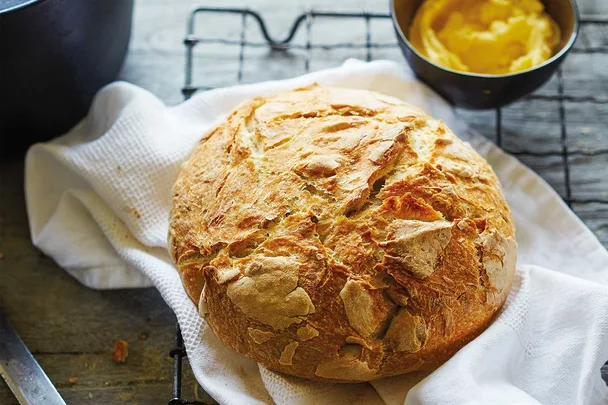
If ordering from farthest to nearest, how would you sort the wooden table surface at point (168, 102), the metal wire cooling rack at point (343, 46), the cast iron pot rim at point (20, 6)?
the metal wire cooling rack at point (343, 46)
the wooden table surface at point (168, 102)
the cast iron pot rim at point (20, 6)

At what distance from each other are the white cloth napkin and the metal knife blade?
23 cm

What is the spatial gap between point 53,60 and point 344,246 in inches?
31.8

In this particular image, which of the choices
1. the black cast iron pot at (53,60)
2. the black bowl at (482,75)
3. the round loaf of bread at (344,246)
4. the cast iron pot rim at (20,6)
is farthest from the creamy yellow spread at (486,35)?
the cast iron pot rim at (20,6)

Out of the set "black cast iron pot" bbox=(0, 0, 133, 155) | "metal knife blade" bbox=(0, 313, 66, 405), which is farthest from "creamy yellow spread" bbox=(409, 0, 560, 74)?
"metal knife blade" bbox=(0, 313, 66, 405)

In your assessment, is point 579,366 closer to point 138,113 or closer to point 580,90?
point 580,90

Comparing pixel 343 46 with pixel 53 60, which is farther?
pixel 343 46

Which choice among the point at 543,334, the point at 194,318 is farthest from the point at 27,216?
the point at 543,334

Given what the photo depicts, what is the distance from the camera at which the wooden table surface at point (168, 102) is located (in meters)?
1.64

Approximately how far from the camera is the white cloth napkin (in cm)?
136

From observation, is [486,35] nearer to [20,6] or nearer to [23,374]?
[20,6]

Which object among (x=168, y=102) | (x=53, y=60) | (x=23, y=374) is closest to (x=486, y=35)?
(x=168, y=102)

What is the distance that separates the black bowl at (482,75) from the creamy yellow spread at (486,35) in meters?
0.03

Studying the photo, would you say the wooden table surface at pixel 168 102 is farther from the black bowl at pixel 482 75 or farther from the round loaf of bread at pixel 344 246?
the round loaf of bread at pixel 344 246

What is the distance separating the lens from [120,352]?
1.65 metres
